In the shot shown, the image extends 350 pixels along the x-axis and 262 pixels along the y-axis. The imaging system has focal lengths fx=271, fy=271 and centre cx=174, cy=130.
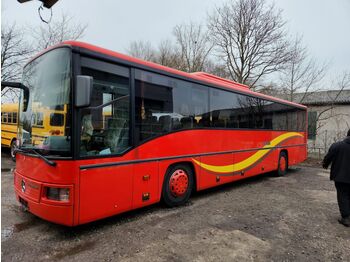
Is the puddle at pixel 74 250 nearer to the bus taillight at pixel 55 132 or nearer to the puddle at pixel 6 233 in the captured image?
the puddle at pixel 6 233

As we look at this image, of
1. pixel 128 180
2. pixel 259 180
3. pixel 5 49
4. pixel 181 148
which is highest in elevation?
pixel 5 49

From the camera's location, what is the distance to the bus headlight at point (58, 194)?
158 inches

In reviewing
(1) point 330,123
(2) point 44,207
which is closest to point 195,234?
(2) point 44,207

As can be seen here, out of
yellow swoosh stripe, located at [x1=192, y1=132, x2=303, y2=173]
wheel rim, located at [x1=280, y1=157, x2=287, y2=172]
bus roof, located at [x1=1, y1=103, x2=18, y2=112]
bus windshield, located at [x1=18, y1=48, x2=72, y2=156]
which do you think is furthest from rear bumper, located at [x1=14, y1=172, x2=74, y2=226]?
bus roof, located at [x1=1, y1=103, x2=18, y2=112]

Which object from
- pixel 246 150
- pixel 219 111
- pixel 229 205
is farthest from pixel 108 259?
pixel 246 150

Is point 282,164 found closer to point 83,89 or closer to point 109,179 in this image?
point 109,179

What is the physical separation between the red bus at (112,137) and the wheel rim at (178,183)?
0.02 metres

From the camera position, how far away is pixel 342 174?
5.39m

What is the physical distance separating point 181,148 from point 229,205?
→ 1.81m

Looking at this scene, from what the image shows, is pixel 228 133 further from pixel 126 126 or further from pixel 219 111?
pixel 126 126

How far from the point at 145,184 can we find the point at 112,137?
46.3 inches

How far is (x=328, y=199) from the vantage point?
7.23 meters

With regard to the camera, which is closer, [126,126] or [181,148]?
[126,126]

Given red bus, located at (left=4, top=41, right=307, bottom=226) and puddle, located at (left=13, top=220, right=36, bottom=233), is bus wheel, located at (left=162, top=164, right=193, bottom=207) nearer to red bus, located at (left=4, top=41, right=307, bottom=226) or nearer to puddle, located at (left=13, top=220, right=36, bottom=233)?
red bus, located at (left=4, top=41, right=307, bottom=226)
